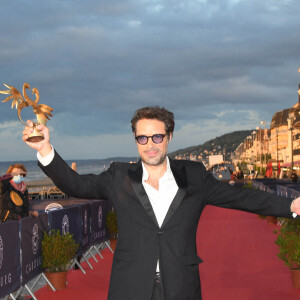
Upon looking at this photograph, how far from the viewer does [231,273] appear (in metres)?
11.5

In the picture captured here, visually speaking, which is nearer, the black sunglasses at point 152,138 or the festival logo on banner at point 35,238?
the black sunglasses at point 152,138

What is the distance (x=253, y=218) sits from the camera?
24.0 metres

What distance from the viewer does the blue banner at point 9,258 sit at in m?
8.05

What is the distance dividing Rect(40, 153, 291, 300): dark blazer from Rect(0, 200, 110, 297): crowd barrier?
14.8 ft

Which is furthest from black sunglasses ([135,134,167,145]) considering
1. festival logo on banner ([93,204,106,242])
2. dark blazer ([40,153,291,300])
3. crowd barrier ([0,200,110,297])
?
festival logo on banner ([93,204,106,242])

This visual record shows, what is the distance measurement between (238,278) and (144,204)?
25.3ft

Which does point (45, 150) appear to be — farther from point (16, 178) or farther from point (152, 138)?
point (16, 178)

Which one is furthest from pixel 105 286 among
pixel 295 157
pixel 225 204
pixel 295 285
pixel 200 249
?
pixel 295 157

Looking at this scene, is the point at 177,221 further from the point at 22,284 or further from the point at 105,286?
the point at 105,286

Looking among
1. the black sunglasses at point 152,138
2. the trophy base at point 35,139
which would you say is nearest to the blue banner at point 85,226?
the black sunglasses at point 152,138

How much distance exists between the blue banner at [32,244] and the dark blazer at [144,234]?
526cm

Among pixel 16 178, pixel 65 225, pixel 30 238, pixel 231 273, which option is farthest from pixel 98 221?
pixel 30 238

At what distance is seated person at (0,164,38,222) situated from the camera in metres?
10.5

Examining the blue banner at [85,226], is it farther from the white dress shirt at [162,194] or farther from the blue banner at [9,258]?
the white dress shirt at [162,194]
